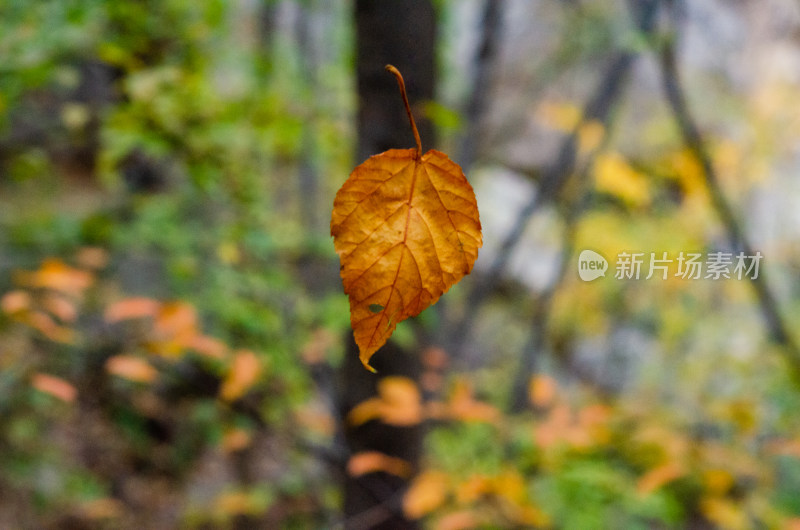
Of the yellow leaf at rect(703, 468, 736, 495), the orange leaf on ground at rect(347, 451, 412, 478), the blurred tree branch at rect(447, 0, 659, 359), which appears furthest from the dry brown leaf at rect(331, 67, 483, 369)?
the yellow leaf at rect(703, 468, 736, 495)

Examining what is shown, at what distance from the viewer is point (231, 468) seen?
2824 mm

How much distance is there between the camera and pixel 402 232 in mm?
344

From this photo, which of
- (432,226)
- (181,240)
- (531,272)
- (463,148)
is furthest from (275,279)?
(531,272)

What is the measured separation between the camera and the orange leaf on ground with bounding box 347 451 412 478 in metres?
1.28

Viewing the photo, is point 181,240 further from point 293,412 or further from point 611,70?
point 611,70

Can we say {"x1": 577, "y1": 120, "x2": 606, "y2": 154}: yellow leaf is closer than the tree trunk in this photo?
No

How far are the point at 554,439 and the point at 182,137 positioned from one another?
5.25 ft

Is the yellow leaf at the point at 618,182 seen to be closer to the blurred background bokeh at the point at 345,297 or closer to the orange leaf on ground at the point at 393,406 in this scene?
the blurred background bokeh at the point at 345,297

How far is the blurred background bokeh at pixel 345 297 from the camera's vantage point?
1315mm

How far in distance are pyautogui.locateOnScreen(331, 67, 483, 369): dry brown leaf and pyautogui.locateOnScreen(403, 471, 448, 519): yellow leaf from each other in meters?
1.12

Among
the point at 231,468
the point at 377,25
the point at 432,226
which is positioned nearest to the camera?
the point at 432,226

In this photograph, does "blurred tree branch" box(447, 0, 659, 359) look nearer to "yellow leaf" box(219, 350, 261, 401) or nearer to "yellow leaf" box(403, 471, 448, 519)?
"yellow leaf" box(403, 471, 448, 519)

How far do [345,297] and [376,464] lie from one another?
18.6 inches

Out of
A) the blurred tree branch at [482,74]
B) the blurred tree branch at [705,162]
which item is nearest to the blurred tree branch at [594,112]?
the blurred tree branch at [705,162]
